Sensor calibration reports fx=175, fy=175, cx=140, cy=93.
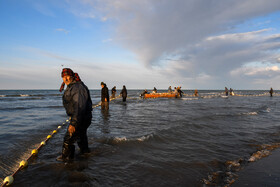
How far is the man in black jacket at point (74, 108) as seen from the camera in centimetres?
344

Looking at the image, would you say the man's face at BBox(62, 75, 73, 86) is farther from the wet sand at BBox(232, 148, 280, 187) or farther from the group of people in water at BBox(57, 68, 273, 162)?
the wet sand at BBox(232, 148, 280, 187)

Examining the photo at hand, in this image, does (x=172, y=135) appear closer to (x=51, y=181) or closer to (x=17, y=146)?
(x=51, y=181)

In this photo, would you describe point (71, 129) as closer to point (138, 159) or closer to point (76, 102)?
point (76, 102)

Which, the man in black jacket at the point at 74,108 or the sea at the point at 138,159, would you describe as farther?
the man in black jacket at the point at 74,108

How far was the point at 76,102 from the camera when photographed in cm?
343

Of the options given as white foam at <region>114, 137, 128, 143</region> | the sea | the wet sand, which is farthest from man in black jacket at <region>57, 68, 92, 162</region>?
the wet sand

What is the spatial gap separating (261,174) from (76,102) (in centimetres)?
387

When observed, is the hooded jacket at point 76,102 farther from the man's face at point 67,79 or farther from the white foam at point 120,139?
the white foam at point 120,139

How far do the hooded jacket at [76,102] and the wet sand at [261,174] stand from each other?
303cm

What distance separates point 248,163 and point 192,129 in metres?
3.34

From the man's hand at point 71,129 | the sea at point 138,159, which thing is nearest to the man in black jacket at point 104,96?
the sea at point 138,159

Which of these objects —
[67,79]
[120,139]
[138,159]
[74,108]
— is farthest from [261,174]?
[67,79]

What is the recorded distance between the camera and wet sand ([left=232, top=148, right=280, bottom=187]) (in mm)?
3050

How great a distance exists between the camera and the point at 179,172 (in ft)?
11.4
